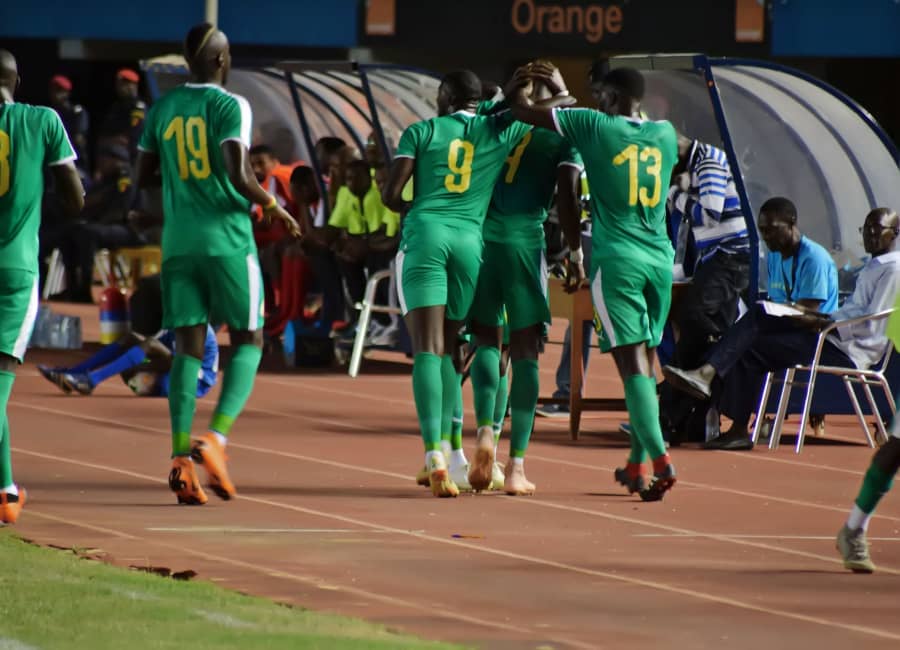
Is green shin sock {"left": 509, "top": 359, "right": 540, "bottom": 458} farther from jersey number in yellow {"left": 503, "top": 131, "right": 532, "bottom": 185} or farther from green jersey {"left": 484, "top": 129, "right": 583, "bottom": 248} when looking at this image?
jersey number in yellow {"left": 503, "top": 131, "right": 532, "bottom": 185}

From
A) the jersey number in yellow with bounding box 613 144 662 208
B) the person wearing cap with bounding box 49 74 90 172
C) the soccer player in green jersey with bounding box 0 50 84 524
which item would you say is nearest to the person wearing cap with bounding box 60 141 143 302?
the person wearing cap with bounding box 49 74 90 172

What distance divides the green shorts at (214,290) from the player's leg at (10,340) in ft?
2.62

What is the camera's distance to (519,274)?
10.6 metres

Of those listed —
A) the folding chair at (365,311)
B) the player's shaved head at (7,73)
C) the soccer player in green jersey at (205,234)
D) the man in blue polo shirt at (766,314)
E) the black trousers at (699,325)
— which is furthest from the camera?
the folding chair at (365,311)

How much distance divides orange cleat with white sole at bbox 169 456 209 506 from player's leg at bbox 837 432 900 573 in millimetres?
2969

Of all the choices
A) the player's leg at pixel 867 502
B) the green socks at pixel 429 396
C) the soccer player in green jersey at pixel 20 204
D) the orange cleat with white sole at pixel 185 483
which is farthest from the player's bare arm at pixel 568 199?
the player's leg at pixel 867 502

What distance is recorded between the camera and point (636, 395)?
10.5 metres

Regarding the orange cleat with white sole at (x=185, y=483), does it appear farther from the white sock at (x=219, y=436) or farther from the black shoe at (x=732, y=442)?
the black shoe at (x=732, y=442)

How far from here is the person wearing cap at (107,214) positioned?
80.0ft

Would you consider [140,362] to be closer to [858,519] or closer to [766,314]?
[766,314]

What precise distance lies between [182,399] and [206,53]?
156 cm

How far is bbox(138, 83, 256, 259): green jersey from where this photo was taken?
9.94m

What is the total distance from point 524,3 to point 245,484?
1734 centimetres

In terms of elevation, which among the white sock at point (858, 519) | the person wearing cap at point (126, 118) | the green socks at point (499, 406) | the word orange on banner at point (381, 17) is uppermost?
the word orange on banner at point (381, 17)
